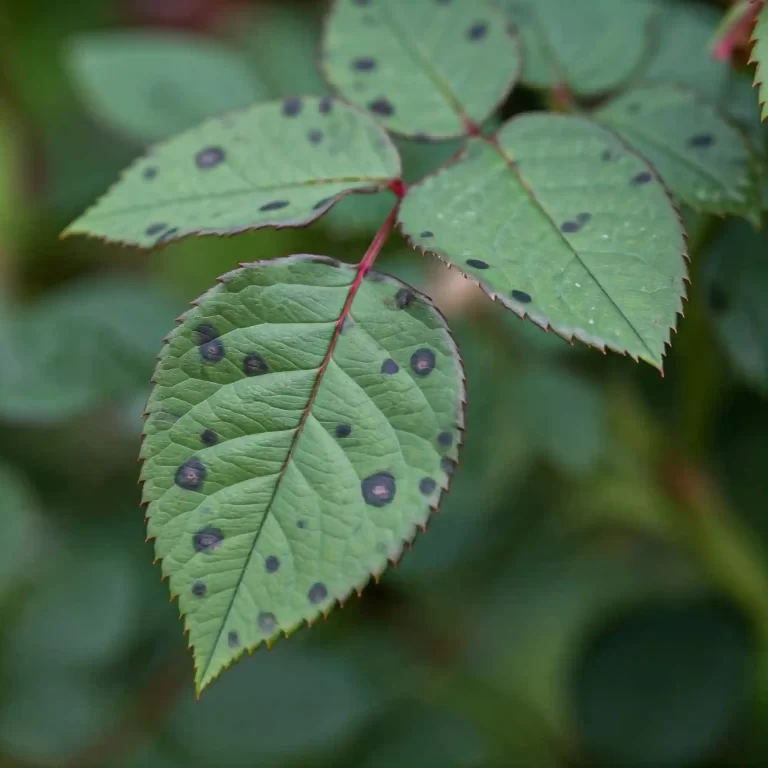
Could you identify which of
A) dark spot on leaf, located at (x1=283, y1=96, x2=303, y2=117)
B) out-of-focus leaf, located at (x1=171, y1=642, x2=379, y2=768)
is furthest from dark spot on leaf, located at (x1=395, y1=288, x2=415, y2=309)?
out-of-focus leaf, located at (x1=171, y1=642, x2=379, y2=768)

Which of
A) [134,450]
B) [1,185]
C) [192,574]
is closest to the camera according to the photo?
[192,574]

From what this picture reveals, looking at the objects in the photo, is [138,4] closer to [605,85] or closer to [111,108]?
[111,108]

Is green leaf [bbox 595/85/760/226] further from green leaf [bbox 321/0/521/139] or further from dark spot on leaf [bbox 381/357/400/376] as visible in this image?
dark spot on leaf [bbox 381/357/400/376]

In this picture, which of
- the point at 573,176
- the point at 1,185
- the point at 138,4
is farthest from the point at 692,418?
the point at 138,4

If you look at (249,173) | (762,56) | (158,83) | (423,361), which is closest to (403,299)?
(423,361)

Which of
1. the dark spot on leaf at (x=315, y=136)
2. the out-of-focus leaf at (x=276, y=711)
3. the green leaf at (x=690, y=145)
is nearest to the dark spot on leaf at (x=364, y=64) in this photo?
the dark spot on leaf at (x=315, y=136)

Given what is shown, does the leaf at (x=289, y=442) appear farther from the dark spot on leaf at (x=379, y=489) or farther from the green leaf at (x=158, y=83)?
the green leaf at (x=158, y=83)
